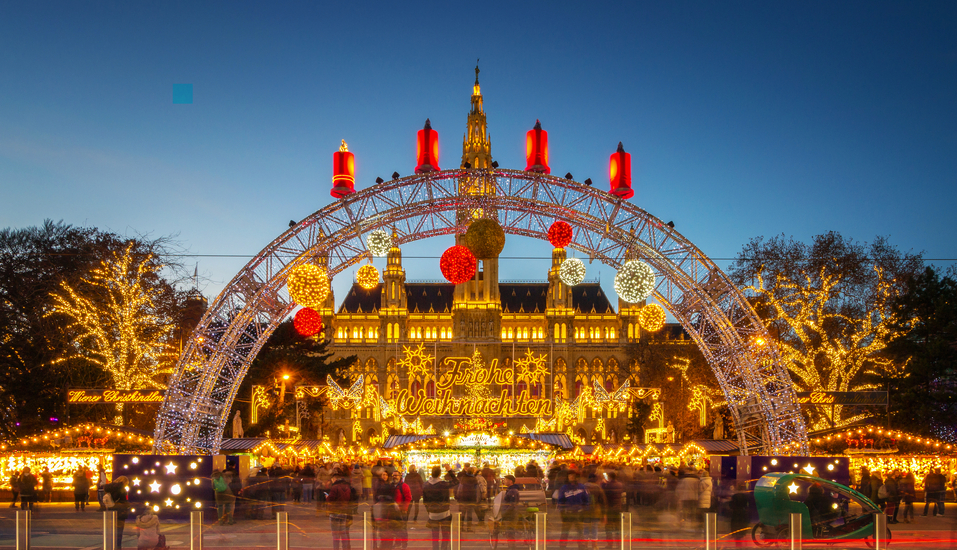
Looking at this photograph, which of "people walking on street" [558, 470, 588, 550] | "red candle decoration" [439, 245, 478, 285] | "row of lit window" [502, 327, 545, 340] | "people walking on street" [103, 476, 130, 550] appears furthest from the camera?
"row of lit window" [502, 327, 545, 340]

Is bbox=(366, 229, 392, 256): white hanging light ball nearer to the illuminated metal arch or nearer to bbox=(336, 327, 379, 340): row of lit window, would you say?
the illuminated metal arch

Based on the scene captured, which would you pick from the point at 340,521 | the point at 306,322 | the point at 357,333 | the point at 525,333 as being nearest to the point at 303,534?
the point at 340,521

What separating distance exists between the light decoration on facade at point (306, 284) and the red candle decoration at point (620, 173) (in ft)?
23.5

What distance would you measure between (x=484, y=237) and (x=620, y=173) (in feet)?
13.9

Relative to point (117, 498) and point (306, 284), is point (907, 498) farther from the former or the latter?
point (117, 498)

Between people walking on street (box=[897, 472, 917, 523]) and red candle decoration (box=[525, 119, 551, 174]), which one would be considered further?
red candle decoration (box=[525, 119, 551, 174])

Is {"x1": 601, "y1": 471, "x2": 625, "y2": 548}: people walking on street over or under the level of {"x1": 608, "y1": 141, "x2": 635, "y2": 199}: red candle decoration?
under

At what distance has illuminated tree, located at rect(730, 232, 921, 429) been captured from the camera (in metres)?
24.8

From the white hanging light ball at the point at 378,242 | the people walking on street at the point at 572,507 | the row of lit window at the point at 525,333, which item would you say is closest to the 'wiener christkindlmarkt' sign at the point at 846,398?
the people walking on street at the point at 572,507

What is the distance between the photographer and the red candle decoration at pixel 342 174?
17.9 metres

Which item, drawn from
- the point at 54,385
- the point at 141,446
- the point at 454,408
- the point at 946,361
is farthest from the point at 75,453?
the point at 946,361

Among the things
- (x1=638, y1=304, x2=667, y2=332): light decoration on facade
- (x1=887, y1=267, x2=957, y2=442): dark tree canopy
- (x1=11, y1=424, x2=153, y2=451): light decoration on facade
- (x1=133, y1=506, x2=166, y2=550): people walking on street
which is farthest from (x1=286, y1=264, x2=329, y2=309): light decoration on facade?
(x1=887, y1=267, x2=957, y2=442): dark tree canopy

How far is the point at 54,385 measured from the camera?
23.9 metres

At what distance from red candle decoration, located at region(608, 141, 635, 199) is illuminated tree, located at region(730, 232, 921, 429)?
31.2 ft
